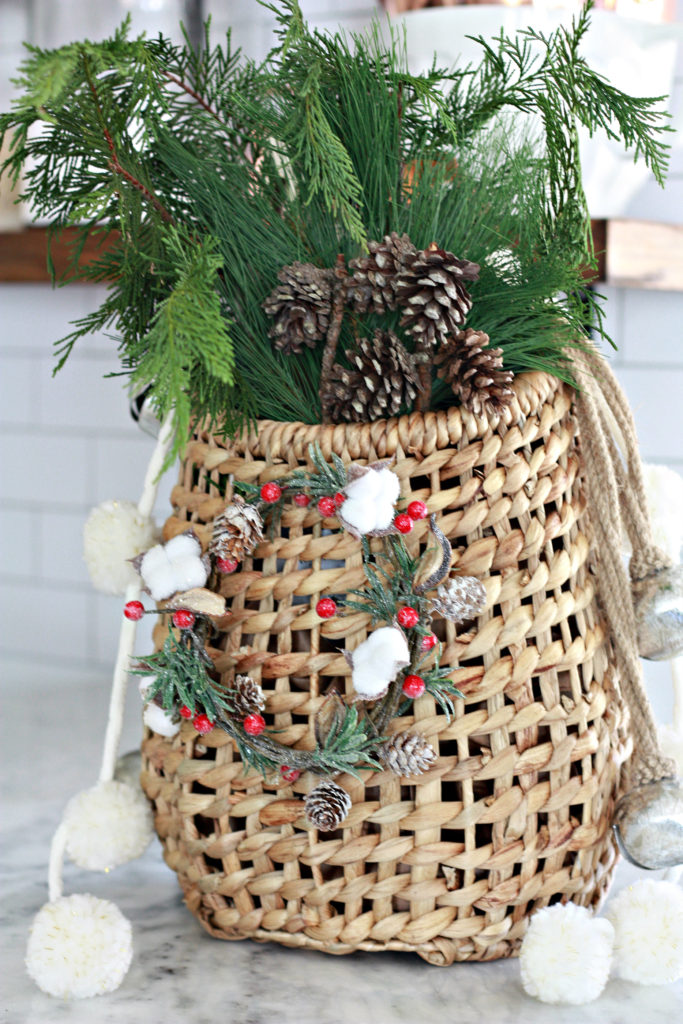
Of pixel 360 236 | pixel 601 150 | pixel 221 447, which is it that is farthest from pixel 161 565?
pixel 601 150

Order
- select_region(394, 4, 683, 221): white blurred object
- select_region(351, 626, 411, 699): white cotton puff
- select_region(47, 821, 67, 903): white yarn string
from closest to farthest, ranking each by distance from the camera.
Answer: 1. select_region(351, 626, 411, 699): white cotton puff
2. select_region(47, 821, 67, 903): white yarn string
3. select_region(394, 4, 683, 221): white blurred object

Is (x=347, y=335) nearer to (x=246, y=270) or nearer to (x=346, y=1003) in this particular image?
(x=246, y=270)

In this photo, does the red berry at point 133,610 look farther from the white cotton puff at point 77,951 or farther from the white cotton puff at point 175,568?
the white cotton puff at point 77,951

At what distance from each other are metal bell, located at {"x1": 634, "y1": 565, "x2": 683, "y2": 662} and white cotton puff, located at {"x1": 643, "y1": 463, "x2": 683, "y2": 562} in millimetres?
39

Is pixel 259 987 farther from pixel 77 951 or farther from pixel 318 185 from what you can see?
pixel 318 185

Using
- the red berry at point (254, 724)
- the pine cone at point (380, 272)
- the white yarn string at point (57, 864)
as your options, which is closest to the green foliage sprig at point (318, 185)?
the pine cone at point (380, 272)

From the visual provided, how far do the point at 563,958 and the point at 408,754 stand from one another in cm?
11

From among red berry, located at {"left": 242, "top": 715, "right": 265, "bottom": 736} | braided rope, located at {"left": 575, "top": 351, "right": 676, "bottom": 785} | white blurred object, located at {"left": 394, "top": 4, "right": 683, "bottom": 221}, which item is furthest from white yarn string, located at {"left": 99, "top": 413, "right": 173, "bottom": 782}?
white blurred object, located at {"left": 394, "top": 4, "right": 683, "bottom": 221}

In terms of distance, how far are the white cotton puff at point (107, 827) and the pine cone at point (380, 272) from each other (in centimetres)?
28

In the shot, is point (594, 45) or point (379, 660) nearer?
point (379, 660)

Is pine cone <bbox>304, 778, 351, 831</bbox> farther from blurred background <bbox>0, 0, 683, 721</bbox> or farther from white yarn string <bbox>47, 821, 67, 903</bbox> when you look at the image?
blurred background <bbox>0, 0, 683, 721</bbox>

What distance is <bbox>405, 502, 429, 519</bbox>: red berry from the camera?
0.43 meters

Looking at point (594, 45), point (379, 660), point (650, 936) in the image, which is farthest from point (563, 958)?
point (594, 45)

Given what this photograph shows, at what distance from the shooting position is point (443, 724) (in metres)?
0.44
